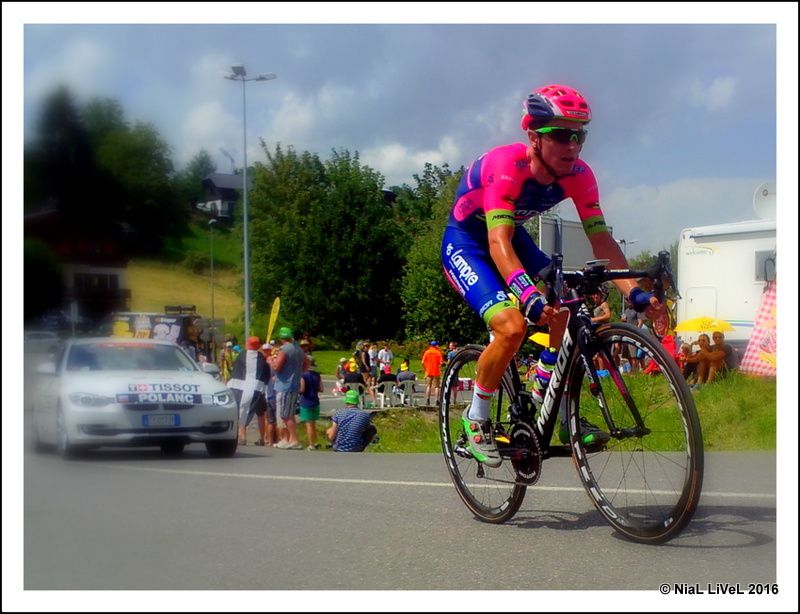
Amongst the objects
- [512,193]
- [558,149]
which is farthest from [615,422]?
[558,149]

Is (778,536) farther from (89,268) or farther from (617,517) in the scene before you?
(89,268)

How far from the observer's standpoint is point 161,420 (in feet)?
30.2

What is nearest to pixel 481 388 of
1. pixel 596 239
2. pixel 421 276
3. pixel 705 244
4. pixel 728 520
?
pixel 596 239

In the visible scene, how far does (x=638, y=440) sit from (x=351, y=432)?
28.5 feet

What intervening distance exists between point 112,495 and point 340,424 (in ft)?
24.1

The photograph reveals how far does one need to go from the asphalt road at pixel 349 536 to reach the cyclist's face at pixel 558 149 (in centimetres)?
174

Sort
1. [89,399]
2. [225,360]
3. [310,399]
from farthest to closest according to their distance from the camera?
[310,399] < [225,360] < [89,399]

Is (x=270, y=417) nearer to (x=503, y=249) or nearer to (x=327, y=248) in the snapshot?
(x=327, y=248)

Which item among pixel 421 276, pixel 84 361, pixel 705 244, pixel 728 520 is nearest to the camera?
pixel 728 520

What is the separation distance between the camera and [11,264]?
461 cm

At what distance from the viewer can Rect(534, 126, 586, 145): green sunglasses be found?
455 cm

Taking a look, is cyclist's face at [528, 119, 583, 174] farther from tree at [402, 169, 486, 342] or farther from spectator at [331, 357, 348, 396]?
spectator at [331, 357, 348, 396]

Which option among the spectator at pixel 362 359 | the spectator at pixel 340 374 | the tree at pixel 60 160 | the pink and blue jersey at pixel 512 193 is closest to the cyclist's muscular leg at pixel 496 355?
the pink and blue jersey at pixel 512 193

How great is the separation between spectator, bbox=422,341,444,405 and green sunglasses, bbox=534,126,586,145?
4.82m
